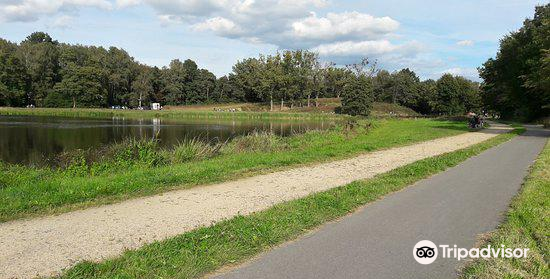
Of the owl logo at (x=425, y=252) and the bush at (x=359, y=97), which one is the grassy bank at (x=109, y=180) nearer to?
the owl logo at (x=425, y=252)

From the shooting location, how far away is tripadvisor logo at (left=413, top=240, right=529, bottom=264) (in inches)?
221

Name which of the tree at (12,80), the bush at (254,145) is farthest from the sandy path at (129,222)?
the tree at (12,80)

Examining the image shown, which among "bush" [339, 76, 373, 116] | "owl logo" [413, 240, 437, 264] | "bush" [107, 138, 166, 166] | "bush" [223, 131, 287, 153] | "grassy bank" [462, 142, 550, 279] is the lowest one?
"bush" [223, 131, 287, 153]

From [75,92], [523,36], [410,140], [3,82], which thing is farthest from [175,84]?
[410,140]

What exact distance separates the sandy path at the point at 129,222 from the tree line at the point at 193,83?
79224 mm

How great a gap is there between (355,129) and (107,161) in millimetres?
23597

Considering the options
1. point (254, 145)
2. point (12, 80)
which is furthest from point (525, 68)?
point (12, 80)

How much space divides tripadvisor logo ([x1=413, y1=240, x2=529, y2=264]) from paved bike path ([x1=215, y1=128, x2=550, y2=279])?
0.11 metres

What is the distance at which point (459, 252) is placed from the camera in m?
5.84

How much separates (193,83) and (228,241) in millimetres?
125108

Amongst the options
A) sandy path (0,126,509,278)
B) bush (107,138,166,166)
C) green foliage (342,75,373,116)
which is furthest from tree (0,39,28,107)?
sandy path (0,126,509,278)

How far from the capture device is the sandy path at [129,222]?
567 centimetres

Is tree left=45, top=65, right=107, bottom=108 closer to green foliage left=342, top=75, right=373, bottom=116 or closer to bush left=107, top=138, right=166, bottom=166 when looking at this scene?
green foliage left=342, top=75, right=373, bottom=116

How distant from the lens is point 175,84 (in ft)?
405
